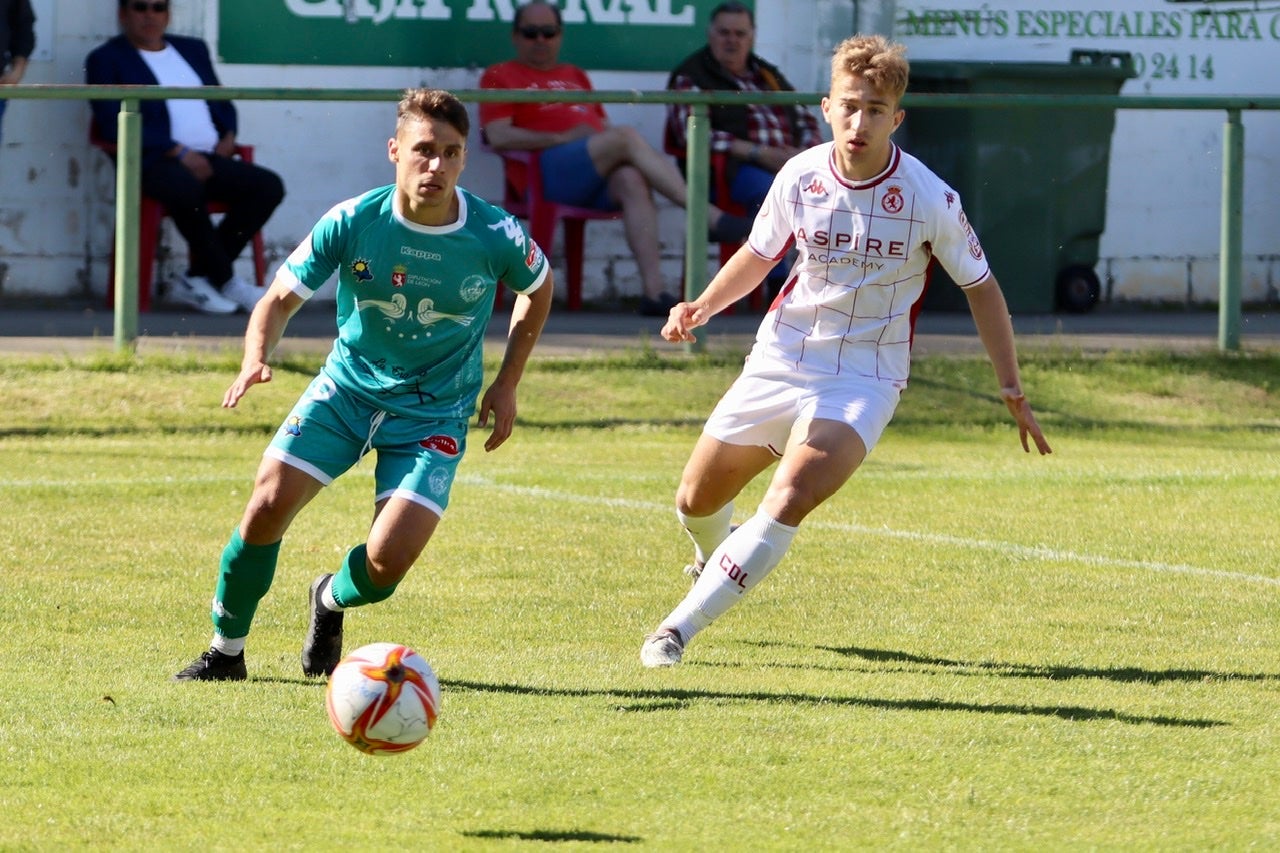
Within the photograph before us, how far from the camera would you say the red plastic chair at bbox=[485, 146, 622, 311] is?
14.1m

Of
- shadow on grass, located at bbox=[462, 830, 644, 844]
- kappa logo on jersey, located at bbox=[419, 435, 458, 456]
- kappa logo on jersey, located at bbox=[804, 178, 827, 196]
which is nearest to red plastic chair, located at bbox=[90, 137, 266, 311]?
kappa logo on jersey, located at bbox=[419, 435, 458, 456]

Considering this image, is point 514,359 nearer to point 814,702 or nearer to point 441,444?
point 441,444

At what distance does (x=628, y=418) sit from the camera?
11.8m

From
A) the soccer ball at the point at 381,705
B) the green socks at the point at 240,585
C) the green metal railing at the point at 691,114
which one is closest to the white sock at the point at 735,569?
the green socks at the point at 240,585

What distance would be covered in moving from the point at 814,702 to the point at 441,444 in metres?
1.32

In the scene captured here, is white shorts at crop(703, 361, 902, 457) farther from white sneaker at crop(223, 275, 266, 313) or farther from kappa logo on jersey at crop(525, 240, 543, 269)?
white sneaker at crop(223, 275, 266, 313)

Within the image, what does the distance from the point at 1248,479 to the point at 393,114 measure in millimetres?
7122

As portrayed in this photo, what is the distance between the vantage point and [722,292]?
6.59 meters

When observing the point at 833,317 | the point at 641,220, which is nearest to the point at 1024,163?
the point at 641,220

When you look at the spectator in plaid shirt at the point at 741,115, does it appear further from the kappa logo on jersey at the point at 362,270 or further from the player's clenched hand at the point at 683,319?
the kappa logo on jersey at the point at 362,270

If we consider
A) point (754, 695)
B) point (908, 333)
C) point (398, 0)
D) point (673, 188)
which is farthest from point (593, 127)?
point (754, 695)

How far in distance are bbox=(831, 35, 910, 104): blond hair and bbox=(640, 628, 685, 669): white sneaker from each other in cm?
171

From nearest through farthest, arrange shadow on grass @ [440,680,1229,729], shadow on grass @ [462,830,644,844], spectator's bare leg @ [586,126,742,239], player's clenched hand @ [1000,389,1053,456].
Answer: shadow on grass @ [462,830,644,844] → shadow on grass @ [440,680,1229,729] → player's clenched hand @ [1000,389,1053,456] → spectator's bare leg @ [586,126,742,239]

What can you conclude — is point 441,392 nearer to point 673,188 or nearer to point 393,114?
point 673,188
